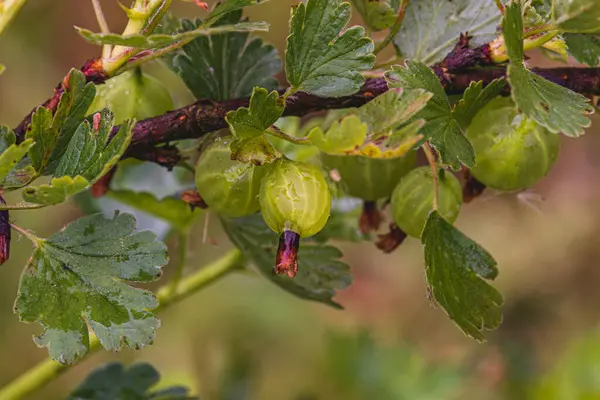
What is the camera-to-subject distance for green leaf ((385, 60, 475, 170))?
484mm

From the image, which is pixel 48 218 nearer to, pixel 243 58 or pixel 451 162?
pixel 243 58

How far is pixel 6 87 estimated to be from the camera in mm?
2086

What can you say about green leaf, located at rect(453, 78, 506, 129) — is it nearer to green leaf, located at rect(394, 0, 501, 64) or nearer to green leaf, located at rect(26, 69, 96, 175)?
green leaf, located at rect(394, 0, 501, 64)

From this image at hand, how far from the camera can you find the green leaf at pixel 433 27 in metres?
0.63

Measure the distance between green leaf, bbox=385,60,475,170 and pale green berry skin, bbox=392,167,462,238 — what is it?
90 millimetres

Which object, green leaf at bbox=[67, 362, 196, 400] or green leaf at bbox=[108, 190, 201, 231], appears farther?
green leaf at bbox=[108, 190, 201, 231]

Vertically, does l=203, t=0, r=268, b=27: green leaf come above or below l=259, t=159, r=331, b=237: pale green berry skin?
above

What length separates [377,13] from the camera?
592mm

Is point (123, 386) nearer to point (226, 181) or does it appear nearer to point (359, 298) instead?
point (226, 181)

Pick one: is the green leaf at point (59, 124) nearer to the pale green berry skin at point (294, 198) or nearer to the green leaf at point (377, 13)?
the pale green berry skin at point (294, 198)

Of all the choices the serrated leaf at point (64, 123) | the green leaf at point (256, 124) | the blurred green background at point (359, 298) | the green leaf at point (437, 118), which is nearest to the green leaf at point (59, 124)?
the serrated leaf at point (64, 123)

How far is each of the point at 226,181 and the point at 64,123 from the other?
13 centimetres

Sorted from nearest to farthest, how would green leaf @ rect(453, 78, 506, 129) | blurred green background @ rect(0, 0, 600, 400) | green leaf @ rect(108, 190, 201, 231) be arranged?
green leaf @ rect(453, 78, 506, 129), green leaf @ rect(108, 190, 201, 231), blurred green background @ rect(0, 0, 600, 400)

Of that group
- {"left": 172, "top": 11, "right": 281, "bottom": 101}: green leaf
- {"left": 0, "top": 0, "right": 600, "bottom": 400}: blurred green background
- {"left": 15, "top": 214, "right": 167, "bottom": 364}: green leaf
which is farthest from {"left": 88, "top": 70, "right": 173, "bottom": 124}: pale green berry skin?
{"left": 0, "top": 0, "right": 600, "bottom": 400}: blurred green background
